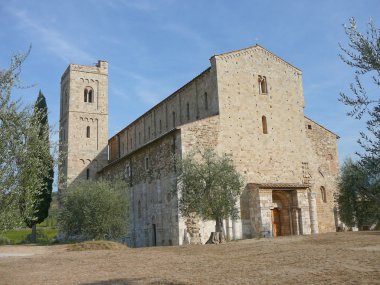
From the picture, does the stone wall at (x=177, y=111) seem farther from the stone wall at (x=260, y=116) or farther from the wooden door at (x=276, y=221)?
the wooden door at (x=276, y=221)

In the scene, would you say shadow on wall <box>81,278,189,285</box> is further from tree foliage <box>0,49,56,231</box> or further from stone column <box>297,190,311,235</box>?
stone column <box>297,190,311,235</box>

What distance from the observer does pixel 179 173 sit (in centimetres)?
2552

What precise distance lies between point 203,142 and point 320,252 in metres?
13.4

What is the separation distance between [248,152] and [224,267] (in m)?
16.1

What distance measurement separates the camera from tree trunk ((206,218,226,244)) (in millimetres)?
23906

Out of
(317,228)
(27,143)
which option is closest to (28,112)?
(27,143)

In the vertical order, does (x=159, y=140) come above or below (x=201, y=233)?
above

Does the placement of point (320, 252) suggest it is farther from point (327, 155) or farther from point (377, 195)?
point (327, 155)

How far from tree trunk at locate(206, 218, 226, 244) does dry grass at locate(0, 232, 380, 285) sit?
4.17 m

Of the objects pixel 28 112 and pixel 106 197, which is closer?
pixel 28 112

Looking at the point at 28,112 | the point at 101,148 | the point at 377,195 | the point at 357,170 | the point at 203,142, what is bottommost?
the point at 377,195

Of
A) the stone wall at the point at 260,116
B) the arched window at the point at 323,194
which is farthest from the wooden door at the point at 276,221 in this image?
the arched window at the point at 323,194

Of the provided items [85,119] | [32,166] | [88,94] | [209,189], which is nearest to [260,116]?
[209,189]

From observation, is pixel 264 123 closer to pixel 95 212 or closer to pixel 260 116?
pixel 260 116
